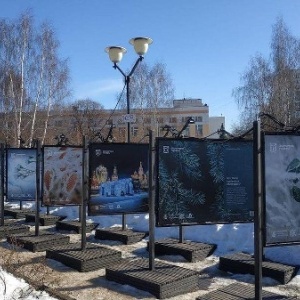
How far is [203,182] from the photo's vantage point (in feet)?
21.5

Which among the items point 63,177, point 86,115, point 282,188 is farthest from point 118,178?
point 86,115

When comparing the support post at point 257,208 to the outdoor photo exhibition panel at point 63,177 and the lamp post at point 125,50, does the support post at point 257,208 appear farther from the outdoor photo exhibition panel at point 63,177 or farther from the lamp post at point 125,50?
the lamp post at point 125,50

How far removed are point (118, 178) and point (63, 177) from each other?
226cm

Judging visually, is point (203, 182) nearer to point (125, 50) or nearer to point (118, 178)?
point (118, 178)

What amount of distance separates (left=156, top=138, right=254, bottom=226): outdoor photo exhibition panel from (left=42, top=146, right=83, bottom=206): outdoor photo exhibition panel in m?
4.26

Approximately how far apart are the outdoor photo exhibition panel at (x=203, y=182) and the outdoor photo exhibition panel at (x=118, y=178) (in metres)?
2.15

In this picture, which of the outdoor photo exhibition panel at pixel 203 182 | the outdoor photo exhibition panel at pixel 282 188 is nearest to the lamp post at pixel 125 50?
the outdoor photo exhibition panel at pixel 203 182

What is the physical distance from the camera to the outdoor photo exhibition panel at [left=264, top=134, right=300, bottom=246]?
4.77 meters

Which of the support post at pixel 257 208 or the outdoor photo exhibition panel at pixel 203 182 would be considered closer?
Result: the support post at pixel 257 208

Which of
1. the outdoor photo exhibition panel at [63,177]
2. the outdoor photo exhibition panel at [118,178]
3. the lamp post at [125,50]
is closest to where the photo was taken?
the outdoor photo exhibition panel at [118,178]

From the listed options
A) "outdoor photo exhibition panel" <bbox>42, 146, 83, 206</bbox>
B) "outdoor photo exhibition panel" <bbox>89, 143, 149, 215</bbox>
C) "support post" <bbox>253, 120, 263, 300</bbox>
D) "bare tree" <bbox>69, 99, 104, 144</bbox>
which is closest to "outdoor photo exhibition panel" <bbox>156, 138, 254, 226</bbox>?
"support post" <bbox>253, 120, 263, 300</bbox>

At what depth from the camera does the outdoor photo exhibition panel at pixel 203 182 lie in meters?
6.35

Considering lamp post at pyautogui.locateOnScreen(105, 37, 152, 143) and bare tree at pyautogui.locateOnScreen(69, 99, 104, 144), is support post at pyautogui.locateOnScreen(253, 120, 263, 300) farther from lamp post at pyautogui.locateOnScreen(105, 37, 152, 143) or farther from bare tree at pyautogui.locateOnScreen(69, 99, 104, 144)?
bare tree at pyautogui.locateOnScreen(69, 99, 104, 144)

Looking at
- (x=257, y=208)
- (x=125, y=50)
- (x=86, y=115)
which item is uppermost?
(x=86, y=115)
